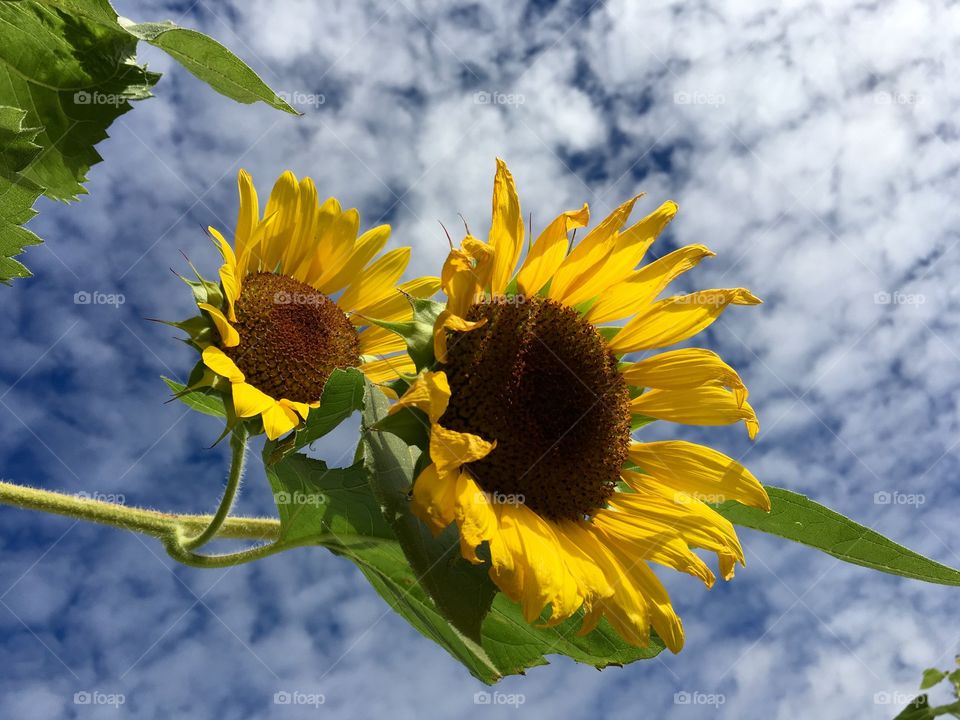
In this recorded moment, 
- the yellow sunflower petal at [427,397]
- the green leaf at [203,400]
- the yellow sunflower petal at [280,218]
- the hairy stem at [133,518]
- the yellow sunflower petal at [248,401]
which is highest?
the yellow sunflower petal at [427,397]

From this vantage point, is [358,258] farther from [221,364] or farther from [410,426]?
[410,426]

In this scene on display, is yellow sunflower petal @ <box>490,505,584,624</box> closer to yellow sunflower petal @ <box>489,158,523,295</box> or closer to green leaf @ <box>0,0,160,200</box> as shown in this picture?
yellow sunflower petal @ <box>489,158,523,295</box>

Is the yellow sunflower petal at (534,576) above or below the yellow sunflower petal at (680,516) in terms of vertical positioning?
below

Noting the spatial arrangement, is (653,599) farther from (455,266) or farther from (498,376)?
(455,266)

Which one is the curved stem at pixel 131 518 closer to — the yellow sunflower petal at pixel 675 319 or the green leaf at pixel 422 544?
the green leaf at pixel 422 544

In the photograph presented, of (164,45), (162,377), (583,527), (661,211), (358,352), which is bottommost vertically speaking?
(162,377)

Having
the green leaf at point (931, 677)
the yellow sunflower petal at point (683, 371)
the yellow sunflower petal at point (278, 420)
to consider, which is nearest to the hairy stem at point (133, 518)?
the yellow sunflower petal at point (278, 420)

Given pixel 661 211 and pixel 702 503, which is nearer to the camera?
pixel 702 503

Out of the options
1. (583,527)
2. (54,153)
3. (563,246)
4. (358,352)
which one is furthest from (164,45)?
(583,527)
